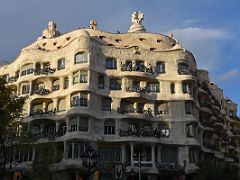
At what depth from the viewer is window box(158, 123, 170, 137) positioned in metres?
50.9

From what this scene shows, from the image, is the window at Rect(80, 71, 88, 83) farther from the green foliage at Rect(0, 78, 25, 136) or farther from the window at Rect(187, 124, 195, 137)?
the green foliage at Rect(0, 78, 25, 136)

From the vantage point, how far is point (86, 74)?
49906mm

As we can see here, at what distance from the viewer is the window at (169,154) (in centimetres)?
5038

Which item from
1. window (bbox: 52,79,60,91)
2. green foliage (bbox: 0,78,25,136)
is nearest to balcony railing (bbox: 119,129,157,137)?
window (bbox: 52,79,60,91)

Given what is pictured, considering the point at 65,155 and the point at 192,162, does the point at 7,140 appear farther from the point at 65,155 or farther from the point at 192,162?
the point at 192,162

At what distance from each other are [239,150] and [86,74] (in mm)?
39164

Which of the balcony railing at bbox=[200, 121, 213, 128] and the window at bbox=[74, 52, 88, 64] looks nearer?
the window at bbox=[74, 52, 88, 64]

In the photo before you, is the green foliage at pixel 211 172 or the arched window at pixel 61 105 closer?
the green foliage at pixel 211 172

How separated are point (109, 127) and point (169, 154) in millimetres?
8085

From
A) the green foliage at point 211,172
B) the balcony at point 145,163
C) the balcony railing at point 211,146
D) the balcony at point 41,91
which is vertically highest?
the balcony at point 41,91

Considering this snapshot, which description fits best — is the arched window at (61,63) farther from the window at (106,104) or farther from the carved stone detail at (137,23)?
the carved stone detail at (137,23)

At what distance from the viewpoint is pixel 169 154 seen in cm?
5062

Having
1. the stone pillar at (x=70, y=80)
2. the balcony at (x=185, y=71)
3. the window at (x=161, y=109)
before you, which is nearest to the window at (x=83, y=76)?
the stone pillar at (x=70, y=80)

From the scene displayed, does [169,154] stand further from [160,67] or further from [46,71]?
[46,71]
